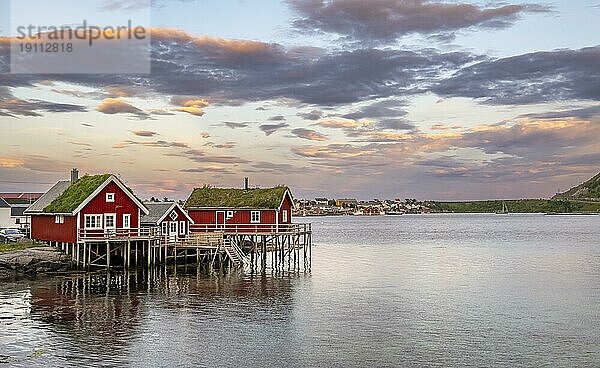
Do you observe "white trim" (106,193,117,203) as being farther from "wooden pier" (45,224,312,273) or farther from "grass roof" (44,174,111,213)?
"wooden pier" (45,224,312,273)

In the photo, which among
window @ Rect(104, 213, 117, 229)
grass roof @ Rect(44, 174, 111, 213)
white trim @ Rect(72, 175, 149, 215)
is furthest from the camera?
window @ Rect(104, 213, 117, 229)

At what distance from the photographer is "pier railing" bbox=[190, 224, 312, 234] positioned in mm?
58406

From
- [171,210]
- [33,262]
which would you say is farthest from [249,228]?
[33,262]

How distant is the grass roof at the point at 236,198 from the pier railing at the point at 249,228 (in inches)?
67.2

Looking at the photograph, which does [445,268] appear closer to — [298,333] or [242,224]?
[242,224]

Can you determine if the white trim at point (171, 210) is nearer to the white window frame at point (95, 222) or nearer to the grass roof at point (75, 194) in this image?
the white window frame at point (95, 222)

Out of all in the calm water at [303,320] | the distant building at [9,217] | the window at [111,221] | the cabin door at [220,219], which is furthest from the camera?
the distant building at [9,217]

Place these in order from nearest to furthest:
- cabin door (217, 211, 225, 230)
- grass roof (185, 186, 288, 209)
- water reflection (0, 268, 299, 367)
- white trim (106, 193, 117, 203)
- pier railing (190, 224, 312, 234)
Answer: water reflection (0, 268, 299, 367) → white trim (106, 193, 117, 203) → pier railing (190, 224, 312, 234) → grass roof (185, 186, 288, 209) → cabin door (217, 211, 225, 230)

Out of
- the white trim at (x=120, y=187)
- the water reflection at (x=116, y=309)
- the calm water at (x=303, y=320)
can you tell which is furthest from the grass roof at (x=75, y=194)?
the calm water at (x=303, y=320)

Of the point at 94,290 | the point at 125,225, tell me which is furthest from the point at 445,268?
the point at 94,290

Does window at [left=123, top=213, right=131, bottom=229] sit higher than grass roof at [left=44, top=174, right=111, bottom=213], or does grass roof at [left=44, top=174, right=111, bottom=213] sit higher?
grass roof at [left=44, top=174, right=111, bottom=213]

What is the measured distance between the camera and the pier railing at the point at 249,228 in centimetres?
5841

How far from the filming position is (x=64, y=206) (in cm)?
5066

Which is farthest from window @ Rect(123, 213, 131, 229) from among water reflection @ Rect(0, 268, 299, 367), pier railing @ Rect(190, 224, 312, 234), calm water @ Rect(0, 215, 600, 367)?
pier railing @ Rect(190, 224, 312, 234)
